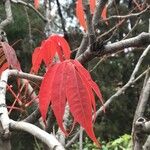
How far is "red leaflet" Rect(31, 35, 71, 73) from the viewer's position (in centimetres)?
109

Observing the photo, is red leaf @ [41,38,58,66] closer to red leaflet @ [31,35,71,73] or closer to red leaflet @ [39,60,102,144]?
red leaflet @ [31,35,71,73]

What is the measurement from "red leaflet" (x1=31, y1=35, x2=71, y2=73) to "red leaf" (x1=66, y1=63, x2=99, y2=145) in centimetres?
34

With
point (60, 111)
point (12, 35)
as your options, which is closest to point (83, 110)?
point (60, 111)

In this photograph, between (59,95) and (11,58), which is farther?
(11,58)

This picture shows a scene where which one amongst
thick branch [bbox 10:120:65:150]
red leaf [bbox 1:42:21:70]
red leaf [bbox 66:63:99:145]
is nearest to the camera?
thick branch [bbox 10:120:65:150]

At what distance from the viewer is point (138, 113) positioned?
2.95ft

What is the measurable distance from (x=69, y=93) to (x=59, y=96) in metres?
0.02

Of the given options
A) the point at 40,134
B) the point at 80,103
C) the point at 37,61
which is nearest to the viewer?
the point at 40,134

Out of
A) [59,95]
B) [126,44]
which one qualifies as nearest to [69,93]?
A: [59,95]

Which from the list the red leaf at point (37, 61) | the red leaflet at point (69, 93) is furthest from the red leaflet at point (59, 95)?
the red leaf at point (37, 61)

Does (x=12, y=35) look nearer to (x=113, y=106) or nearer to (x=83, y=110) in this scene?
(x=113, y=106)

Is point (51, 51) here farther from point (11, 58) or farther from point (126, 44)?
point (126, 44)

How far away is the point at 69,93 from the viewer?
2.27 feet

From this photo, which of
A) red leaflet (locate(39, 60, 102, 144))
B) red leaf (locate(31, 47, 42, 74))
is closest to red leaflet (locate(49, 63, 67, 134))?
red leaflet (locate(39, 60, 102, 144))
